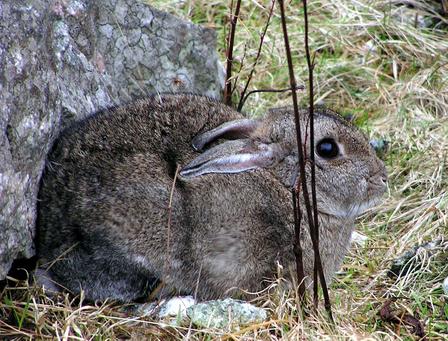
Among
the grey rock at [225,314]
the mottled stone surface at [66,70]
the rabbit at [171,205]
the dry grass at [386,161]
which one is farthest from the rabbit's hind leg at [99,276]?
the grey rock at [225,314]

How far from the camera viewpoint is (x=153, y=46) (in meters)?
7.79

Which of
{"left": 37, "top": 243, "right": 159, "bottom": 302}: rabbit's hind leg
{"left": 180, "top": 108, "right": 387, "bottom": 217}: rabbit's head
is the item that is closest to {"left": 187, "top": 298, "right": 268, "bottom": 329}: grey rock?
{"left": 37, "top": 243, "right": 159, "bottom": 302}: rabbit's hind leg

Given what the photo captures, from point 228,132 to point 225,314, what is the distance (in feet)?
3.86

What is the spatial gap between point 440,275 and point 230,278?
141 cm

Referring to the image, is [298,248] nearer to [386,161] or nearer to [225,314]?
[225,314]

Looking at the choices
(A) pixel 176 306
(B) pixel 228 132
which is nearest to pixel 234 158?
(B) pixel 228 132

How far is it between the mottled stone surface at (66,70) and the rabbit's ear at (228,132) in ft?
2.83

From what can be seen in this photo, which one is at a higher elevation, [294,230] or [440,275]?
[294,230]

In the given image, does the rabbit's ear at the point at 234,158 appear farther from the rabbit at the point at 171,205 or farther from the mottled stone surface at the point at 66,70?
the mottled stone surface at the point at 66,70

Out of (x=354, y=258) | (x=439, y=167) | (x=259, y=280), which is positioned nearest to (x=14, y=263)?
(x=259, y=280)

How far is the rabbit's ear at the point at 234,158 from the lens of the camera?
574cm

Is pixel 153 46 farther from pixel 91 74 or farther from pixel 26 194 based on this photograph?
pixel 26 194

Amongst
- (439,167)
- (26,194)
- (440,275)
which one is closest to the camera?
(26,194)

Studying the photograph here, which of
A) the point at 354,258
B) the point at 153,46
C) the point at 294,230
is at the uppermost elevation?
the point at 153,46
